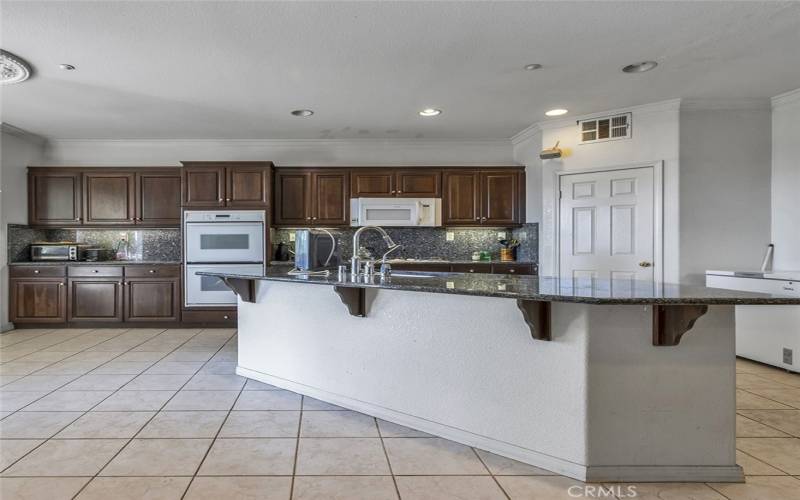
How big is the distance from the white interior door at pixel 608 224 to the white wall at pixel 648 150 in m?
0.12

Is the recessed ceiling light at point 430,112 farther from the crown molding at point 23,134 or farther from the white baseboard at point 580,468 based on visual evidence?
the crown molding at point 23,134

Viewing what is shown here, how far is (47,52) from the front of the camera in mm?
3088

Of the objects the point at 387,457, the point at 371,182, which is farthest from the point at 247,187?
the point at 387,457

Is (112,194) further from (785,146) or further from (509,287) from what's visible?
(785,146)

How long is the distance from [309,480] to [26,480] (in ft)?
4.02

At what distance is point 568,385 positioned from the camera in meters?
1.90

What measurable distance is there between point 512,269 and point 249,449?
3.80 meters

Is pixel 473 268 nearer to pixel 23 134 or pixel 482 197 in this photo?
pixel 482 197

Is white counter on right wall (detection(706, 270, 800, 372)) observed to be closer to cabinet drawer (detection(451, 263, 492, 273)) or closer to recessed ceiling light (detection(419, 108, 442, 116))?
cabinet drawer (detection(451, 263, 492, 273))

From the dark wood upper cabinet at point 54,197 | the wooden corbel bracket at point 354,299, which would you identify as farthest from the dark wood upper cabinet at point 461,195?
the dark wood upper cabinet at point 54,197

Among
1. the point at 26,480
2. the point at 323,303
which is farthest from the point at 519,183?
the point at 26,480

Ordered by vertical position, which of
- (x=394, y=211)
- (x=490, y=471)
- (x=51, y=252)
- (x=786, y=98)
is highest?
(x=786, y=98)

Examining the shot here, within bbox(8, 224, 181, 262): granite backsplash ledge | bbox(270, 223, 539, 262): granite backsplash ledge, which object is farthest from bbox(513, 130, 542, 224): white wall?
bbox(8, 224, 181, 262): granite backsplash ledge

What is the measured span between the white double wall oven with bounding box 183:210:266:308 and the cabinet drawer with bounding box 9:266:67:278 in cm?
154
